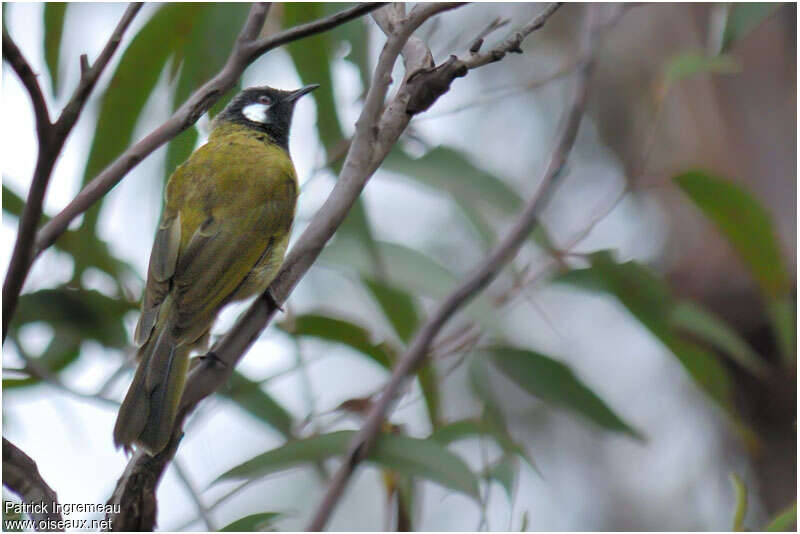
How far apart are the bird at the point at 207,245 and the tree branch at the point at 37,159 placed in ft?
1.33

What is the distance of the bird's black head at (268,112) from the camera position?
2.89 m

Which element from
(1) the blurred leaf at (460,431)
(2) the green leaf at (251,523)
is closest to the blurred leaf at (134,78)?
(2) the green leaf at (251,523)

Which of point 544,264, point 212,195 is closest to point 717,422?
point 544,264

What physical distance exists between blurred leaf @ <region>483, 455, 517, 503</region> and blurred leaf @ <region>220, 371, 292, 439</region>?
53 cm

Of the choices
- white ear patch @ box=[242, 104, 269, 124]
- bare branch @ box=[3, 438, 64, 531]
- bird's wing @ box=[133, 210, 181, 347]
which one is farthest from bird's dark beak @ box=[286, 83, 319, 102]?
bare branch @ box=[3, 438, 64, 531]

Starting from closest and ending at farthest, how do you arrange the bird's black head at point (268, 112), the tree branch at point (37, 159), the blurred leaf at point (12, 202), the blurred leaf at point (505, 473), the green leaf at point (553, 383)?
the tree branch at point (37, 159), the blurred leaf at point (505, 473), the blurred leaf at point (12, 202), the green leaf at point (553, 383), the bird's black head at point (268, 112)

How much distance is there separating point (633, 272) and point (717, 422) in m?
3.61

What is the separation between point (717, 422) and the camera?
19.3 feet

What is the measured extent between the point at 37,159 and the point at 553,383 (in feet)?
5.66

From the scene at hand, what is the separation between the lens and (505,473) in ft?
7.54

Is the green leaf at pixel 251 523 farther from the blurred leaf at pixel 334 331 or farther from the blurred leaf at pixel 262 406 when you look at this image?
the blurred leaf at pixel 334 331

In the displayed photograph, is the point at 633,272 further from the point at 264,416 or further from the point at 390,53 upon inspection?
Result: the point at 390,53

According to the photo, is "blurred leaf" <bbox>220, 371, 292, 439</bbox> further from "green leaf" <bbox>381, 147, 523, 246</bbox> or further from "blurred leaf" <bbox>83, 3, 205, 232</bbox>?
"green leaf" <bbox>381, 147, 523, 246</bbox>

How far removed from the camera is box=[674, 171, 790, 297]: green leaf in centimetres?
271
